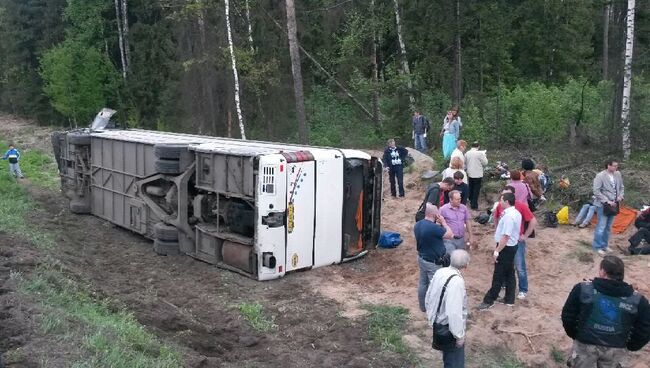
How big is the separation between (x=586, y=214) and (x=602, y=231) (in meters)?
1.41

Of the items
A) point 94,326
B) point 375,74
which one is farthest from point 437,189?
point 375,74

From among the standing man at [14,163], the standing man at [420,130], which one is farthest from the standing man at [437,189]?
the standing man at [14,163]

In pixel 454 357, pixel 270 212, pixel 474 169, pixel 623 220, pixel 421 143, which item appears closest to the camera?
pixel 454 357

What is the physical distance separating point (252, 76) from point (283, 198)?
17227 mm

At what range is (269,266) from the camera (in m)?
10.2

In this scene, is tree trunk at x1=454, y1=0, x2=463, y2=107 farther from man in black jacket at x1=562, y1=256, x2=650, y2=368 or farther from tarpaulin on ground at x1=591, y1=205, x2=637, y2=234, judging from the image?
man in black jacket at x1=562, y1=256, x2=650, y2=368

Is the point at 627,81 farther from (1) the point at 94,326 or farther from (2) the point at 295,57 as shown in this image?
(1) the point at 94,326

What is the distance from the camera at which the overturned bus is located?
10.1 metres

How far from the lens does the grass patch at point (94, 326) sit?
5695 mm

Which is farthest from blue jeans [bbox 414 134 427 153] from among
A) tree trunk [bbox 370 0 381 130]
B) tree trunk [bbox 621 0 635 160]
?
tree trunk [bbox 621 0 635 160]

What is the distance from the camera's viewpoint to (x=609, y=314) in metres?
5.47

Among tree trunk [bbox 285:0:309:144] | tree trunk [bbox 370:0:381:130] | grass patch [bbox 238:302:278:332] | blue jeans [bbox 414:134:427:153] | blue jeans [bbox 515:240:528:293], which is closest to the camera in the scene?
grass patch [bbox 238:302:278:332]

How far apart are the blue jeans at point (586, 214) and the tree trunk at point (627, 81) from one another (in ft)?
13.1

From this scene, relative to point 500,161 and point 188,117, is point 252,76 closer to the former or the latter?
point 188,117
